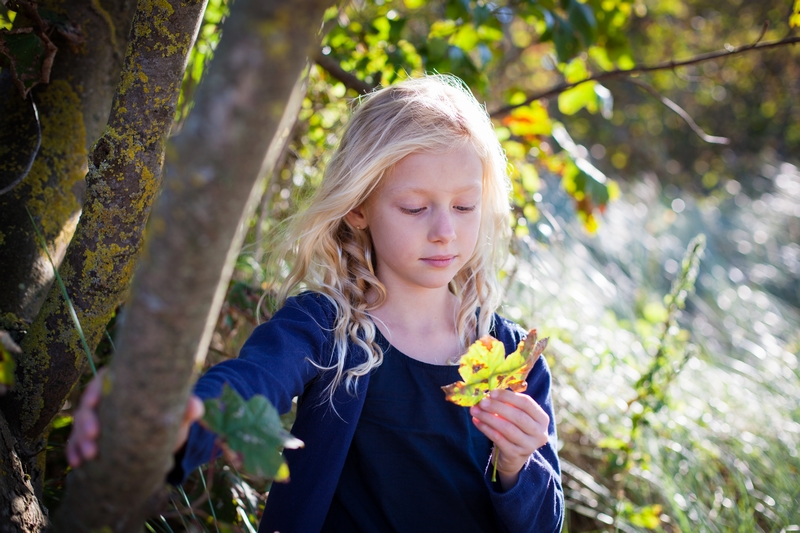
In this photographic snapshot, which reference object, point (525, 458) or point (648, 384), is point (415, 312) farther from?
point (648, 384)

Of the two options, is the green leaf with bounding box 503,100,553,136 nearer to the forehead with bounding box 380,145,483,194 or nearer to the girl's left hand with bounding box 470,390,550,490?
the forehead with bounding box 380,145,483,194

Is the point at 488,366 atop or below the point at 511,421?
atop

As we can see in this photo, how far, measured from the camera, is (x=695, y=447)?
2.62 metres

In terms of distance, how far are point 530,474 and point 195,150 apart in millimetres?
1107

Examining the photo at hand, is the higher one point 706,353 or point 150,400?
point 150,400

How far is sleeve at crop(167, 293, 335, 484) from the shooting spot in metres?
0.90

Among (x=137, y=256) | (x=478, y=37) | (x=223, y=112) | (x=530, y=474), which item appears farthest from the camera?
(x=478, y=37)

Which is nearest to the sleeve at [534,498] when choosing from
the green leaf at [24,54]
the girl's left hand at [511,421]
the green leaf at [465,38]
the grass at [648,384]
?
the girl's left hand at [511,421]

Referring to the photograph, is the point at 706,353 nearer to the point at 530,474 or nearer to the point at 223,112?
the point at 530,474

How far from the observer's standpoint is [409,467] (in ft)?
4.78

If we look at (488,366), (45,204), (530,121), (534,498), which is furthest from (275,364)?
(530,121)

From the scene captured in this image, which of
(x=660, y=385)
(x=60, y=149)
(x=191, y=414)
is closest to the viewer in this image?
(x=191, y=414)

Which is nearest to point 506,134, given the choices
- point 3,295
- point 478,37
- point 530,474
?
point 478,37

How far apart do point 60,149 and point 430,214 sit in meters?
0.96
